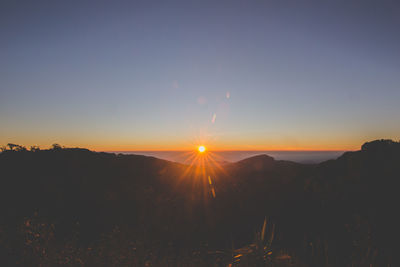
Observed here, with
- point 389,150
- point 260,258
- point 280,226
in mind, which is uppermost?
point 389,150

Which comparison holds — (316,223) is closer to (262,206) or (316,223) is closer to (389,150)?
(262,206)

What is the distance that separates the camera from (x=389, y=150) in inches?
536

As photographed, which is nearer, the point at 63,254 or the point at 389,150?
the point at 63,254

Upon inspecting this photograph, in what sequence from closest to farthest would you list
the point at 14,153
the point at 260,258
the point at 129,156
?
1. the point at 260,258
2. the point at 14,153
3. the point at 129,156

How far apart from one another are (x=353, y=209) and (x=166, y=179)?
1223 centimetres

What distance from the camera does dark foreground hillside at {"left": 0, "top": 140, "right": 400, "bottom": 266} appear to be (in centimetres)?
739

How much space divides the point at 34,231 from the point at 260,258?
5017mm

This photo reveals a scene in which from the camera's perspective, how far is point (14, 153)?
12.6 metres

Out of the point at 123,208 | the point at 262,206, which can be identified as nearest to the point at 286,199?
the point at 262,206

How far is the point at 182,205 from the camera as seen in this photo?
42.6 ft

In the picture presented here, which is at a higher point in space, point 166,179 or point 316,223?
point 166,179

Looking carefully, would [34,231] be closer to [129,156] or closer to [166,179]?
[166,179]

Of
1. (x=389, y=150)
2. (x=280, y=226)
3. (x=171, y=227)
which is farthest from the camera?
(x=389, y=150)

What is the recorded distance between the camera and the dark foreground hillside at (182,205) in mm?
7391
